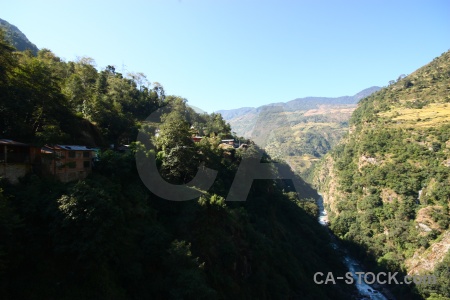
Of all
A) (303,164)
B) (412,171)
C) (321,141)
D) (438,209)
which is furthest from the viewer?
(321,141)

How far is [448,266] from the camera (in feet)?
126

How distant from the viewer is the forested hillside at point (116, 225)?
12945mm

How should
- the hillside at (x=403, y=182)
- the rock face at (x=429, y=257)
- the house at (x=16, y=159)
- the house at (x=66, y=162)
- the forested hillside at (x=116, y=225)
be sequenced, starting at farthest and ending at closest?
the hillside at (x=403, y=182), the rock face at (x=429, y=257), the house at (x=66, y=162), the house at (x=16, y=159), the forested hillside at (x=116, y=225)

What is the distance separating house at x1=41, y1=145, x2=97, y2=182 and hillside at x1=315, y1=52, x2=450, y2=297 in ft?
146

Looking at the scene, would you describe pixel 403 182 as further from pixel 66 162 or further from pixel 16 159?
pixel 16 159

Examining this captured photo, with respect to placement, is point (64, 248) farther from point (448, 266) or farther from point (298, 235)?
point (448, 266)

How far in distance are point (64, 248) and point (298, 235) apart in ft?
115

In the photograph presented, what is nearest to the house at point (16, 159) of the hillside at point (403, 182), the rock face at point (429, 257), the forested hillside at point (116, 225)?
the forested hillside at point (116, 225)

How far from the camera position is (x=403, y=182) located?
5778 centimetres

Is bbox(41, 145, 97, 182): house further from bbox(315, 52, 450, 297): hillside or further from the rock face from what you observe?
the rock face

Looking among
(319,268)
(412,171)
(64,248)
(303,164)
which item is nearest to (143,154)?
(64,248)

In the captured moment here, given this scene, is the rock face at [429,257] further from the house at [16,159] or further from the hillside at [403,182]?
the house at [16,159]

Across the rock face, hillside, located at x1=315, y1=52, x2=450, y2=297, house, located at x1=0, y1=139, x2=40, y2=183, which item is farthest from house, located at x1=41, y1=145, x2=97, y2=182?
the rock face

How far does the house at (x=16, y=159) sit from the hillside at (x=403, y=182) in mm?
47117
